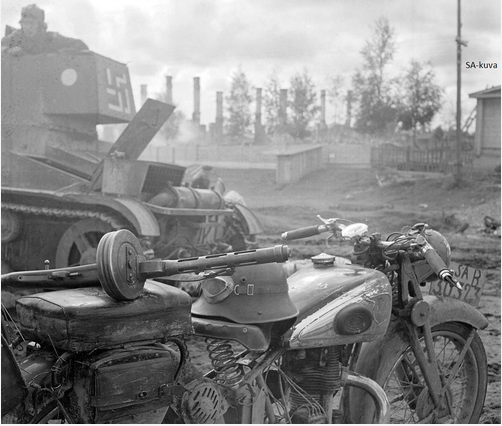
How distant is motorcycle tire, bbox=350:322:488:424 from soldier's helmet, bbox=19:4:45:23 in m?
4.66

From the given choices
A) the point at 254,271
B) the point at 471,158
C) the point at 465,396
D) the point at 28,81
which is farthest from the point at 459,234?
the point at 254,271

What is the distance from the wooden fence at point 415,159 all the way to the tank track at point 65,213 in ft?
38.6

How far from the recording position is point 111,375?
1.97 meters

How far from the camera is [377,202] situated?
50.7ft

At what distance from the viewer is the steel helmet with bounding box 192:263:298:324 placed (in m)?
2.33

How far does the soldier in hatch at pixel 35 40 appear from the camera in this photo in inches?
261

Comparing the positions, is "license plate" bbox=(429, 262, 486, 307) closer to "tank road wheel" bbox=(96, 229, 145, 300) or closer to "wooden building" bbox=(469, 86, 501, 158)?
"tank road wheel" bbox=(96, 229, 145, 300)

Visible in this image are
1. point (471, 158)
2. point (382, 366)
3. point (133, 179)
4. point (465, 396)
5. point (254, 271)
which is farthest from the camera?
point (471, 158)

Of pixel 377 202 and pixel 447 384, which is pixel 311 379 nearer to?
pixel 447 384

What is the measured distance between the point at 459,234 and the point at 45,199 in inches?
343

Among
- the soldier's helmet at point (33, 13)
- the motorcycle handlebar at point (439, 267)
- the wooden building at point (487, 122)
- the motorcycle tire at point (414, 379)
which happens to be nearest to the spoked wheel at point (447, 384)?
the motorcycle tire at point (414, 379)

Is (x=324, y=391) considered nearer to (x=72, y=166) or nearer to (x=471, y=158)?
(x=72, y=166)

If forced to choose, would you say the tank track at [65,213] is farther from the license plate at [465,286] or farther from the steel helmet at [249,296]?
the steel helmet at [249,296]

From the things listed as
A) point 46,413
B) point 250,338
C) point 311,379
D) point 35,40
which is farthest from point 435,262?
point 35,40
